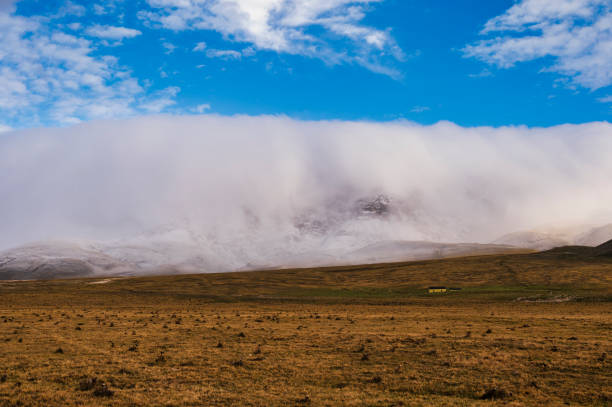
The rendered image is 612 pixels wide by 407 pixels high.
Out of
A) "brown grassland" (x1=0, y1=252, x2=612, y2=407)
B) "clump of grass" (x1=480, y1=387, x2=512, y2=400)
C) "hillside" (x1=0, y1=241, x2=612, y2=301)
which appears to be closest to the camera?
"clump of grass" (x1=480, y1=387, x2=512, y2=400)

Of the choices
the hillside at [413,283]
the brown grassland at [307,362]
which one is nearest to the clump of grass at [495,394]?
the brown grassland at [307,362]

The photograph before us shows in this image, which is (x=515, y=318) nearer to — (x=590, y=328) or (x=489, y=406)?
(x=590, y=328)

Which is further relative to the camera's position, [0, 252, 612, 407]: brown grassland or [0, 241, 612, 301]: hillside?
[0, 241, 612, 301]: hillside

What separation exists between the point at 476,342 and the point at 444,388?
44.7 feet

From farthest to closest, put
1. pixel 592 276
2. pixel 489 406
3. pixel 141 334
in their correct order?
1. pixel 592 276
2. pixel 141 334
3. pixel 489 406

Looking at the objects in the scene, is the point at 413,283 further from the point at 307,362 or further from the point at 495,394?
the point at 495,394

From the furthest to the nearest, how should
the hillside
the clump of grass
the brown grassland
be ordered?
1. the hillside
2. the brown grassland
3. the clump of grass

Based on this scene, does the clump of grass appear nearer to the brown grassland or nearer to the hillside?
the brown grassland

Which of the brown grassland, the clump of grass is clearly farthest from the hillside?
the clump of grass

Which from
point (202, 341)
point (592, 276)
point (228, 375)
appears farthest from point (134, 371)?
point (592, 276)

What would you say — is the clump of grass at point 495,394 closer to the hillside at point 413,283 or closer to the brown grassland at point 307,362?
the brown grassland at point 307,362

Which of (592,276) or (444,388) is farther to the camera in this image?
(592,276)

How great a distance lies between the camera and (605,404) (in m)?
17.6

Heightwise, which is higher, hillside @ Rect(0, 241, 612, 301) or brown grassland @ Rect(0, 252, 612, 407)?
brown grassland @ Rect(0, 252, 612, 407)
